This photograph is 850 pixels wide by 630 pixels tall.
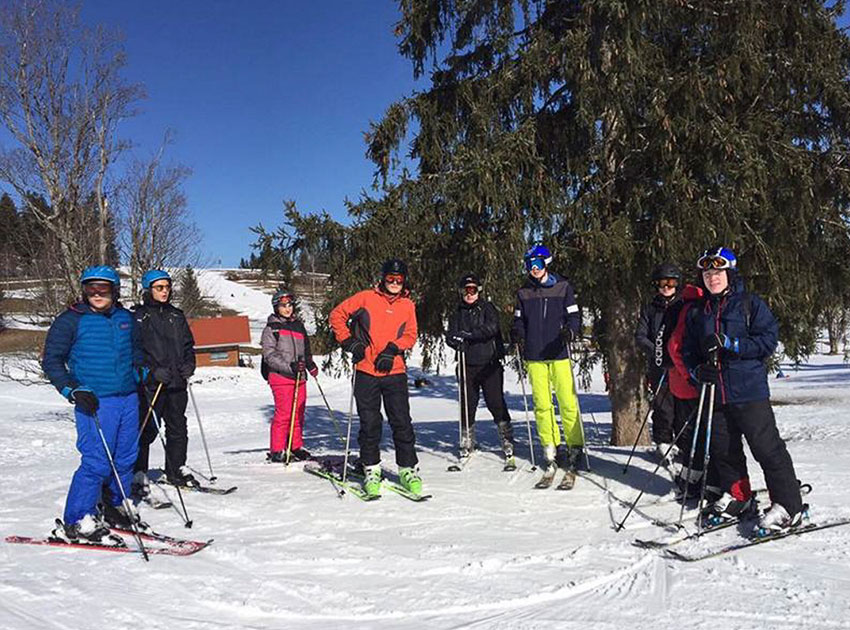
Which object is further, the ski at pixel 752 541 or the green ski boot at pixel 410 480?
the green ski boot at pixel 410 480

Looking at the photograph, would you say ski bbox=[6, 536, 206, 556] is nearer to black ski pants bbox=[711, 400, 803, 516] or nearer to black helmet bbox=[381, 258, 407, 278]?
black helmet bbox=[381, 258, 407, 278]

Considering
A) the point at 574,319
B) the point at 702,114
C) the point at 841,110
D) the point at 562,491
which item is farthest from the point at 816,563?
the point at 841,110

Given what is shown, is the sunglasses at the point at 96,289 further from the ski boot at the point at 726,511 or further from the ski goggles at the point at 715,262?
the ski boot at the point at 726,511

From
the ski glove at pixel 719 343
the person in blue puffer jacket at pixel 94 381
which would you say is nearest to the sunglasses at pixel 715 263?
the ski glove at pixel 719 343

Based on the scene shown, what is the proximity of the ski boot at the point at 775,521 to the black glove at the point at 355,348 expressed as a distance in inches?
143

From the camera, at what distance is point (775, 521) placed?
170 inches

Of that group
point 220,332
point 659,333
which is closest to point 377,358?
point 659,333

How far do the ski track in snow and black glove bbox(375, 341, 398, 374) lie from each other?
127 cm

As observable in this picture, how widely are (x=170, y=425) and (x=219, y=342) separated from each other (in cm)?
3402

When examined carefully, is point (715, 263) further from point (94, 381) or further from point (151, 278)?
point (151, 278)

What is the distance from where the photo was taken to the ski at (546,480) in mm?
6105

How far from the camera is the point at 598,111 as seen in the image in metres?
7.09

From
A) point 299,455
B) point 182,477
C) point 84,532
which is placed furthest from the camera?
point 299,455

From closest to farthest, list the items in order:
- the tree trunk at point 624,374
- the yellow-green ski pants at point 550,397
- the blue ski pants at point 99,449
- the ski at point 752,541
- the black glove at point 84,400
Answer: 1. the ski at point 752,541
2. the black glove at point 84,400
3. the blue ski pants at point 99,449
4. the yellow-green ski pants at point 550,397
5. the tree trunk at point 624,374
